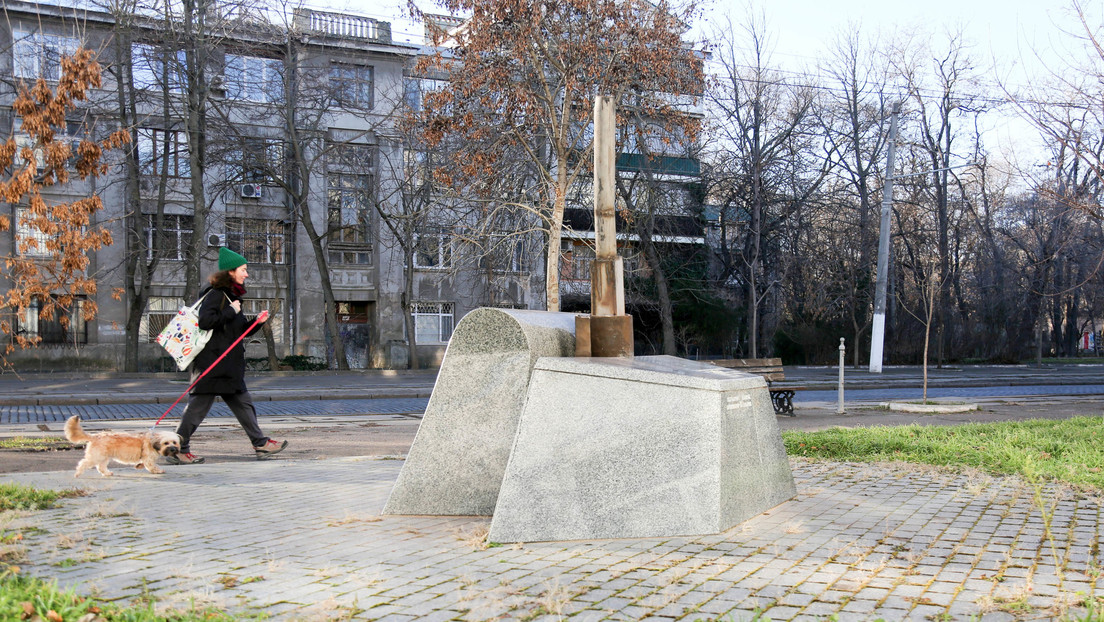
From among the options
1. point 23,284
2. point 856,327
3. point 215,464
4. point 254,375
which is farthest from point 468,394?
point 856,327

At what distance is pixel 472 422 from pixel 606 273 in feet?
5.97

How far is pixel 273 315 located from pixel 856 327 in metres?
22.9

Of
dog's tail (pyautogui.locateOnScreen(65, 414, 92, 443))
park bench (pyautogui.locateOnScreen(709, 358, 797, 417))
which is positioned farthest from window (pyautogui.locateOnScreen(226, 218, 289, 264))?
dog's tail (pyautogui.locateOnScreen(65, 414, 92, 443))

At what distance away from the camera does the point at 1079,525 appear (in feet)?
17.2

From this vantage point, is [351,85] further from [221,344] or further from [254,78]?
[221,344]

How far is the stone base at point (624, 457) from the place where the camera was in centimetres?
498

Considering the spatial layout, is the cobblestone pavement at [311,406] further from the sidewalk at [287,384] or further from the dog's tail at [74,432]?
the dog's tail at [74,432]

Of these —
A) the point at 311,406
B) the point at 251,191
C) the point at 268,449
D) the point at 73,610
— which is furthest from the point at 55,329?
the point at 73,610

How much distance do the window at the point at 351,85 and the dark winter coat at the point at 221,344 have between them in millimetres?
23605

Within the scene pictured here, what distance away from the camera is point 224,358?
8.41 meters

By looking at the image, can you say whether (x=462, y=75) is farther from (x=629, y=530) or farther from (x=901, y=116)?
(x=901, y=116)

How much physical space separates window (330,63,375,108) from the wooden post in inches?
985

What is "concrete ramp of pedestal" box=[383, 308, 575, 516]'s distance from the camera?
5.86 meters

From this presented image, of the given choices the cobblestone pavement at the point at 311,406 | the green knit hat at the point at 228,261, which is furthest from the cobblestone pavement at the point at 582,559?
the cobblestone pavement at the point at 311,406
